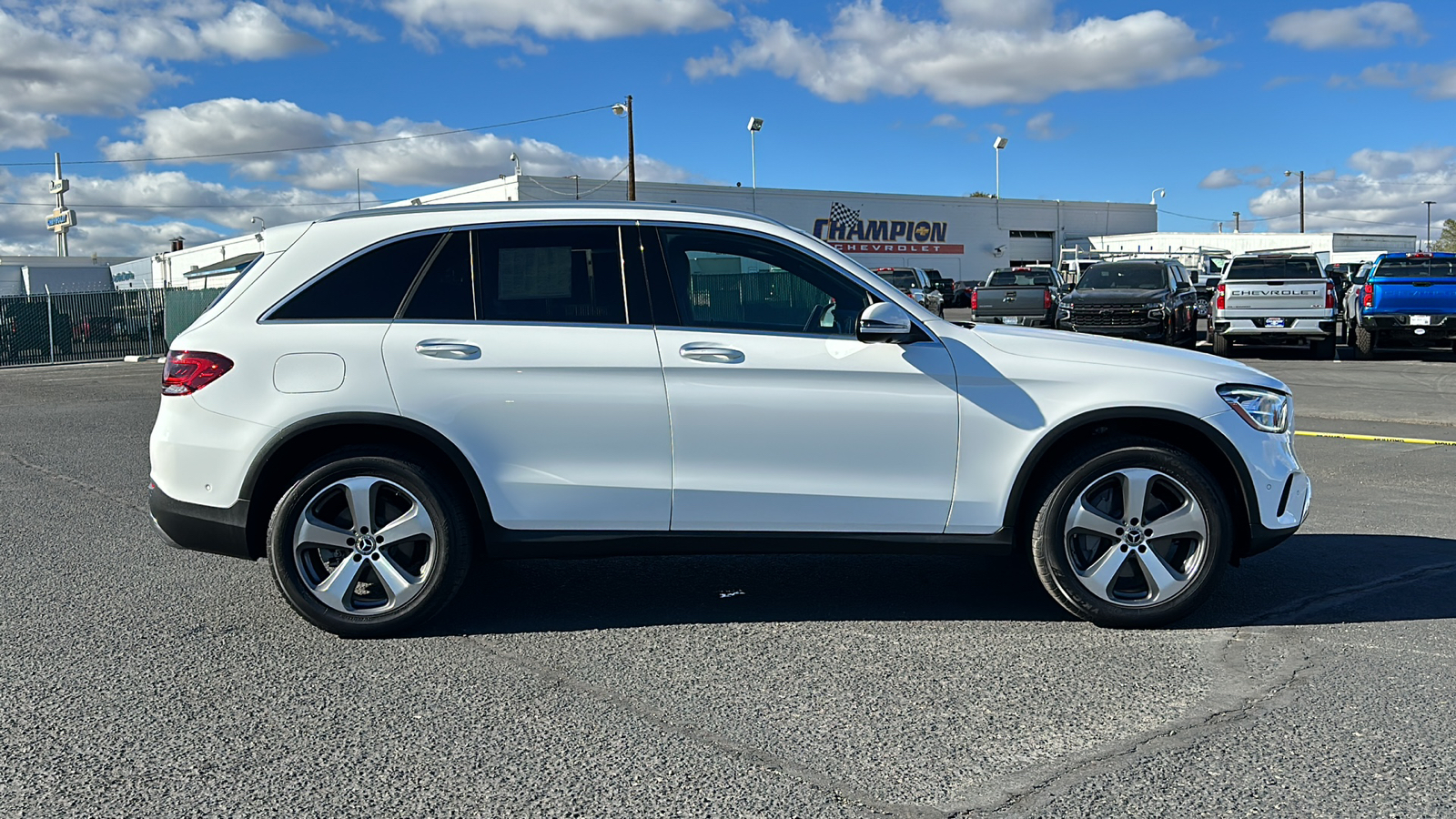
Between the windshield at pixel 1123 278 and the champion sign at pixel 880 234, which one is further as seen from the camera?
the champion sign at pixel 880 234

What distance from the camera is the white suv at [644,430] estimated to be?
15.4 ft

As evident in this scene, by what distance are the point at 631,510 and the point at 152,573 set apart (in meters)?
2.78

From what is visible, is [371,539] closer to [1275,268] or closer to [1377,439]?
[1377,439]

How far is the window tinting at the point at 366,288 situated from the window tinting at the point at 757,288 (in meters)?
1.05

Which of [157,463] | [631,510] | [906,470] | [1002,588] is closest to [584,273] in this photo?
[631,510]

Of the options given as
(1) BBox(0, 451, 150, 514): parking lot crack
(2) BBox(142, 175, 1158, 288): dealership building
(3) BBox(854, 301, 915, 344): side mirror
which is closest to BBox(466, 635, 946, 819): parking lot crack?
(3) BBox(854, 301, 915, 344): side mirror

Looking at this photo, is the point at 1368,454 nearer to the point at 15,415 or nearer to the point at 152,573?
the point at 152,573

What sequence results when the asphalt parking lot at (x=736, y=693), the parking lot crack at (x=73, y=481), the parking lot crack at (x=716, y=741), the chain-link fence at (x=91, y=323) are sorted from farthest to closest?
the chain-link fence at (x=91, y=323) → the parking lot crack at (x=73, y=481) → the asphalt parking lot at (x=736, y=693) → the parking lot crack at (x=716, y=741)

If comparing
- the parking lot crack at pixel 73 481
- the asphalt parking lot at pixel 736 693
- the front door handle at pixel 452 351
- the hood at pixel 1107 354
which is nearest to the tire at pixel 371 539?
the asphalt parking lot at pixel 736 693

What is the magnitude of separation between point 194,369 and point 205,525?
0.63 meters

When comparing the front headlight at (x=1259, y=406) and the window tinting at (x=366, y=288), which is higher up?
the window tinting at (x=366, y=288)

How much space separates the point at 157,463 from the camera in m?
4.85

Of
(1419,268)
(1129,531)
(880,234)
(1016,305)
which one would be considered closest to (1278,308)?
(1419,268)

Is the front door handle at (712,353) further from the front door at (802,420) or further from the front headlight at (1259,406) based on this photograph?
the front headlight at (1259,406)
